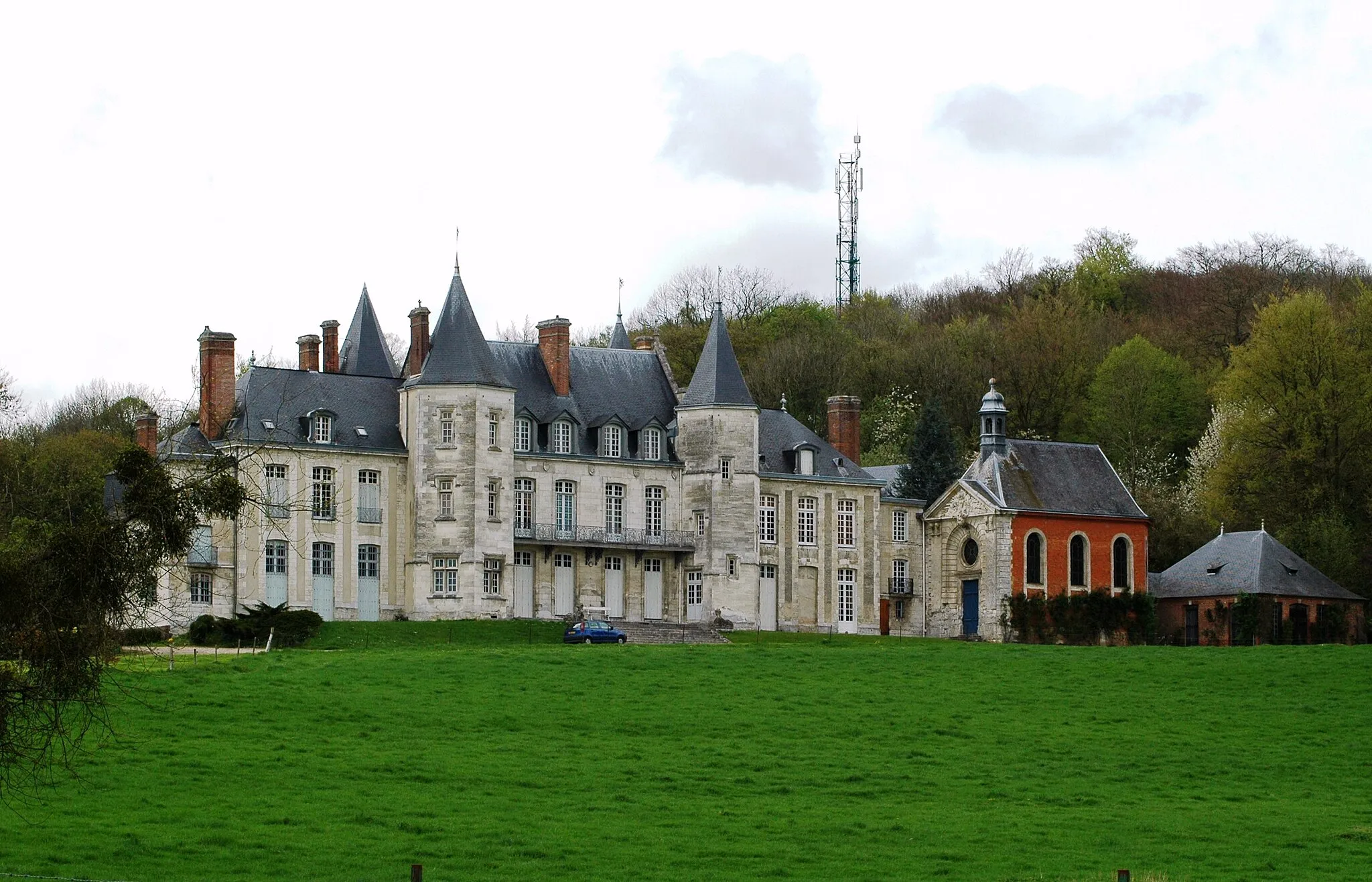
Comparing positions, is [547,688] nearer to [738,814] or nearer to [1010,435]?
[738,814]

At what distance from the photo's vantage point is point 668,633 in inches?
2128

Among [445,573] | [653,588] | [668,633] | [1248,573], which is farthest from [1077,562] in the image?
[445,573]

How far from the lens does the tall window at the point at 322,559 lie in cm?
5516

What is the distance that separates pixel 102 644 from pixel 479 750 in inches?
485

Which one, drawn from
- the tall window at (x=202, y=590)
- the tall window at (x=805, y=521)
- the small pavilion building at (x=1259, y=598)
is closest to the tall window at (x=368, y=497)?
the tall window at (x=202, y=590)

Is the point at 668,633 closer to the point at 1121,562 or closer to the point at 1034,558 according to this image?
the point at 1034,558

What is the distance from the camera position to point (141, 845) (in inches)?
871

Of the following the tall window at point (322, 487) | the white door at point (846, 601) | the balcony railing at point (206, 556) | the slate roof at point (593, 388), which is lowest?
the white door at point (846, 601)

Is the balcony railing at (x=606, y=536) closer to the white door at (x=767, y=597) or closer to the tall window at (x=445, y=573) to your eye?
the tall window at (x=445, y=573)

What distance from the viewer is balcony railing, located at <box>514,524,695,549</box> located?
57156 millimetres

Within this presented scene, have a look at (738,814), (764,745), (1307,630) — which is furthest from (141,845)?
(1307,630)

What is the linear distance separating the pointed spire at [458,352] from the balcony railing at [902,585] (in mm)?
13739

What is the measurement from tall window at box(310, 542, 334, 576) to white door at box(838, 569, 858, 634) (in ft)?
49.5

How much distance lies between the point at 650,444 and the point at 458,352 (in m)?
6.78
